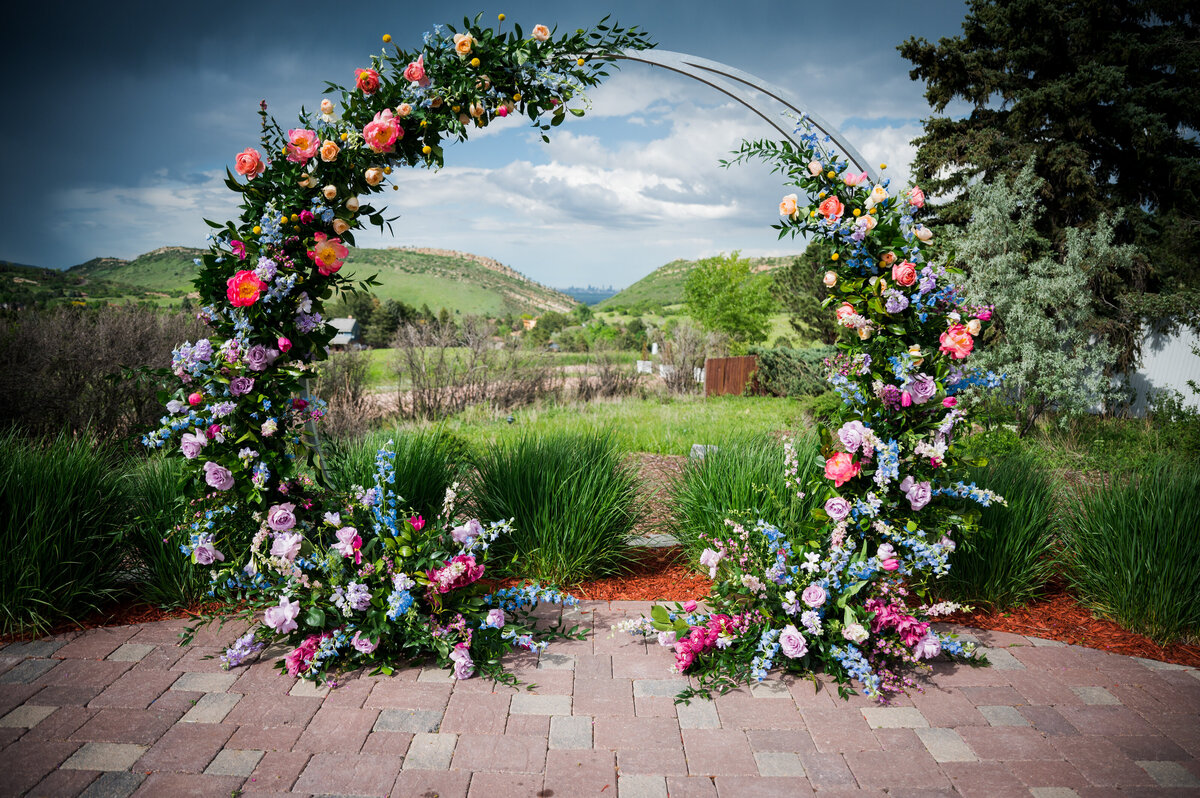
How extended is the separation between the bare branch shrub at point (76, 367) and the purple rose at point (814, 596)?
5455 millimetres

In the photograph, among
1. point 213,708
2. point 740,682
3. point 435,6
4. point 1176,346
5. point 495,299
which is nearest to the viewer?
point 213,708

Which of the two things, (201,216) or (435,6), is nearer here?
(201,216)

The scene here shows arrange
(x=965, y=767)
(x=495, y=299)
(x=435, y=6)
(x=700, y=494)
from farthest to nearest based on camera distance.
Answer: (x=495, y=299) < (x=435, y=6) < (x=700, y=494) < (x=965, y=767)

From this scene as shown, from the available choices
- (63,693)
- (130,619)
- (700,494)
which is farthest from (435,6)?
(63,693)

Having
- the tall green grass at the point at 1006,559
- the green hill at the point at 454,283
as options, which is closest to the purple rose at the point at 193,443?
the tall green grass at the point at 1006,559

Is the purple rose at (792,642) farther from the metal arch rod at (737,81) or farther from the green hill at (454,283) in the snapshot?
the green hill at (454,283)

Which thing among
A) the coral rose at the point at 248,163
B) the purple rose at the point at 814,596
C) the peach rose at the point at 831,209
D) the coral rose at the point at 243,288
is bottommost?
the purple rose at the point at 814,596

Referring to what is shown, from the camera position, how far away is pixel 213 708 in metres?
2.41

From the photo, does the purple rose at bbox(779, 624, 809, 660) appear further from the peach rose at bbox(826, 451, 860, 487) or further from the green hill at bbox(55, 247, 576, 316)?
the green hill at bbox(55, 247, 576, 316)

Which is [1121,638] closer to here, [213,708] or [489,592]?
[489,592]

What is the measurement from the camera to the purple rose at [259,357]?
2697 mm

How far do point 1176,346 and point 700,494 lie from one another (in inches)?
537

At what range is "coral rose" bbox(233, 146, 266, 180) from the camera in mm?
2691

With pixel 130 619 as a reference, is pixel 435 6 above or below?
above
